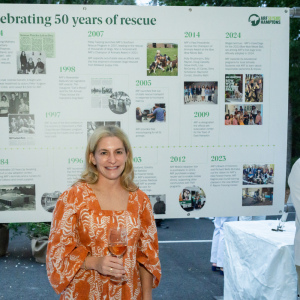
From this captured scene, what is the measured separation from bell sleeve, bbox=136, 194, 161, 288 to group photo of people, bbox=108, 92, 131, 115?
0.83 meters

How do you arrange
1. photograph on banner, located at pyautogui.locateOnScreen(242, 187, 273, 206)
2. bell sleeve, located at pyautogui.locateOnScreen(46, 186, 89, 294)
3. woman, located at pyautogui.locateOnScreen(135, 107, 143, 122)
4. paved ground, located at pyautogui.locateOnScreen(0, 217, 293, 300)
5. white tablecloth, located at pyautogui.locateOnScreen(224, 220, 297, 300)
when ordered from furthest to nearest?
paved ground, located at pyautogui.locateOnScreen(0, 217, 293, 300) < white tablecloth, located at pyautogui.locateOnScreen(224, 220, 297, 300) < photograph on banner, located at pyautogui.locateOnScreen(242, 187, 273, 206) < woman, located at pyautogui.locateOnScreen(135, 107, 143, 122) < bell sleeve, located at pyautogui.locateOnScreen(46, 186, 89, 294)

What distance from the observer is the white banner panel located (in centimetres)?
261

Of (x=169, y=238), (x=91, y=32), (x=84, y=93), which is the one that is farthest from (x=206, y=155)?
(x=169, y=238)

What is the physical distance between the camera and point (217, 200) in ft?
9.10

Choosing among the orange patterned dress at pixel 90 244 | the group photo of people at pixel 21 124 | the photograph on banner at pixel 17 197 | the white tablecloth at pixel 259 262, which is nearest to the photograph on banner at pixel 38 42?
the group photo of people at pixel 21 124

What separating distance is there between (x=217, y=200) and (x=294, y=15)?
4.38 ft

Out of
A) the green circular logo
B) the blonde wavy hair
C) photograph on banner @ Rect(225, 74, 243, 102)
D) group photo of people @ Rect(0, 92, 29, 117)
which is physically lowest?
the blonde wavy hair

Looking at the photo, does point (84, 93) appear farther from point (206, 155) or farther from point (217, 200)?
point (217, 200)

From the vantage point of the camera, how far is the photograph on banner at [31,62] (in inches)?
102

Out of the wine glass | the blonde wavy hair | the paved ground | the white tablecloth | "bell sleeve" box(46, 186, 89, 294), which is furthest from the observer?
the paved ground

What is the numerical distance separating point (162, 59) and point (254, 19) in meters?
0.65

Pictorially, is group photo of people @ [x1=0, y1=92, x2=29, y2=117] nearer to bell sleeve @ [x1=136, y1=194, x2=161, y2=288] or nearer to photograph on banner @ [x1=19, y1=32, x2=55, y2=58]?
photograph on banner @ [x1=19, y1=32, x2=55, y2=58]

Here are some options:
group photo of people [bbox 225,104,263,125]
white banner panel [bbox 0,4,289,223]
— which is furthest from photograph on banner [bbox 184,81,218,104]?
group photo of people [bbox 225,104,263,125]

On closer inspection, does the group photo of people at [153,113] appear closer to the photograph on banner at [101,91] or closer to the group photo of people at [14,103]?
the photograph on banner at [101,91]
